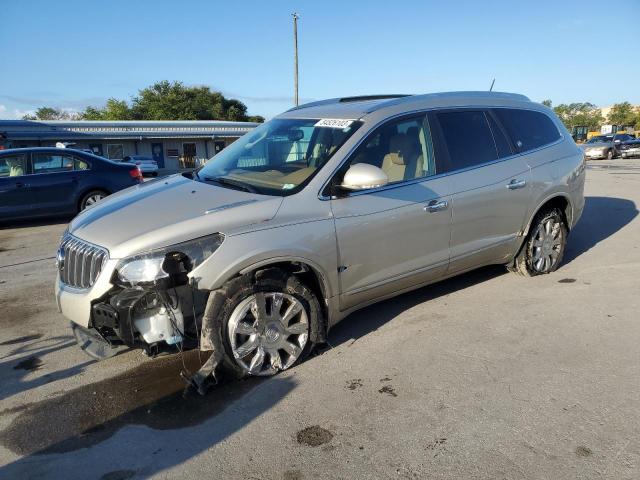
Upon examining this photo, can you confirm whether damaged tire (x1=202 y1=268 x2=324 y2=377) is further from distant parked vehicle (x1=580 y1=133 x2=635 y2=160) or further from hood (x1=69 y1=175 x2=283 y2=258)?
distant parked vehicle (x1=580 y1=133 x2=635 y2=160)

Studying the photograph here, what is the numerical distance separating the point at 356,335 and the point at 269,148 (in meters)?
1.79

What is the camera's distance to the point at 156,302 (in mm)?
3379

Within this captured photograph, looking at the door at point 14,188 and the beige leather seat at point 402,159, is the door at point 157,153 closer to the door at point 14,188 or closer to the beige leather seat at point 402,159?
the door at point 14,188

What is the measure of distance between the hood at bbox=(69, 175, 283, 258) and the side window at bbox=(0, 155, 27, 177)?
7.13 meters

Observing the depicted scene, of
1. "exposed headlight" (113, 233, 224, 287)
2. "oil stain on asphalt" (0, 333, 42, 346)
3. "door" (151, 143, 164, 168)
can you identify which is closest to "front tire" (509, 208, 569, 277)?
"exposed headlight" (113, 233, 224, 287)

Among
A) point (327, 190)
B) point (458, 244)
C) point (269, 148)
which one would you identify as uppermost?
point (269, 148)

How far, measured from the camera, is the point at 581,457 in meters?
2.72

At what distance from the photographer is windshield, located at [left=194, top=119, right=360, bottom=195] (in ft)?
13.0

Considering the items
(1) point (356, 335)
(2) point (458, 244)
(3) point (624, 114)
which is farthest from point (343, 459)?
(3) point (624, 114)

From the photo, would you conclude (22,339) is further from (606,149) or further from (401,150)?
(606,149)

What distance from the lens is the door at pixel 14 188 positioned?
386 inches

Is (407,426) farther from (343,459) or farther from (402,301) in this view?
(402,301)

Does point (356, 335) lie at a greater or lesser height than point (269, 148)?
lesser

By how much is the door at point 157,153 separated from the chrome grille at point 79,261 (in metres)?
40.0
